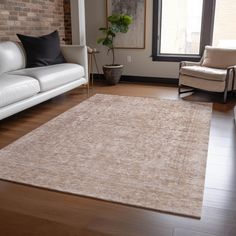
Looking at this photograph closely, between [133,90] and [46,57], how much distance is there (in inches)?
58.5

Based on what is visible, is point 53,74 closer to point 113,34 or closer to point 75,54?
point 75,54

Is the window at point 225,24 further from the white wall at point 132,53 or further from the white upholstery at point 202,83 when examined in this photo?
the white upholstery at point 202,83

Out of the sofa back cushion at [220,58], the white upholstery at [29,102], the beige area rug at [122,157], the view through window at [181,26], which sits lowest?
the beige area rug at [122,157]

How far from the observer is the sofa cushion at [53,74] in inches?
129

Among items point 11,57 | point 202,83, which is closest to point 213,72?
point 202,83

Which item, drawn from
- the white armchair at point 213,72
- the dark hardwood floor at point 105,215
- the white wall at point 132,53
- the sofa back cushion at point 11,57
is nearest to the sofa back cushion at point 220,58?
the white armchair at point 213,72

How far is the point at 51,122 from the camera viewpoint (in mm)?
3078

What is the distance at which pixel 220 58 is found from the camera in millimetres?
4105

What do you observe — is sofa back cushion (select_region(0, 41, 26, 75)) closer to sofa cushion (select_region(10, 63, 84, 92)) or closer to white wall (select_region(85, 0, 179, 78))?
sofa cushion (select_region(10, 63, 84, 92))

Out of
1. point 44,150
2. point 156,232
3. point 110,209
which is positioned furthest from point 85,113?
point 156,232

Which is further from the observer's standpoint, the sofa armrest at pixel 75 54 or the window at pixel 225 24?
the window at pixel 225 24

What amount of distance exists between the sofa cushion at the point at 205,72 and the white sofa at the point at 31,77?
1.52 metres

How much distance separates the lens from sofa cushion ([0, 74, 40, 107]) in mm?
2691

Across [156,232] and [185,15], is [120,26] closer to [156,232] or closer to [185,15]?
[185,15]
